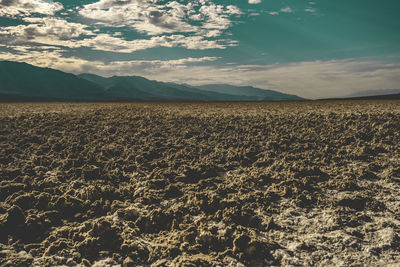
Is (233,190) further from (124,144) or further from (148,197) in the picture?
(124,144)

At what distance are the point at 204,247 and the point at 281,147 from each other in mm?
7334

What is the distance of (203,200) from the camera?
20.7 ft

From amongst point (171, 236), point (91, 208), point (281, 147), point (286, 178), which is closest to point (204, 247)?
point (171, 236)

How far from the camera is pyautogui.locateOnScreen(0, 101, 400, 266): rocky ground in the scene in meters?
4.52

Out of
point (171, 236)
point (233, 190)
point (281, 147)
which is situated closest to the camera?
point (171, 236)

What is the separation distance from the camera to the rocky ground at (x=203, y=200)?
4523 mm

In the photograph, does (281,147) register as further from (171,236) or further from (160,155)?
(171,236)

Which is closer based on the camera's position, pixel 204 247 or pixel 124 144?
pixel 204 247

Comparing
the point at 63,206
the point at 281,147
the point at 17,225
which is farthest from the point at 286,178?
the point at 17,225

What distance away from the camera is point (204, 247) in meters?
4.65

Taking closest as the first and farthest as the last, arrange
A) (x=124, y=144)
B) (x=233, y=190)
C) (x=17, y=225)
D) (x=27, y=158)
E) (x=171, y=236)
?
1. (x=171, y=236)
2. (x=17, y=225)
3. (x=233, y=190)
4. (x=27, y=158)
5. (x=124, y=144)

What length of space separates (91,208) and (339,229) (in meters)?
5.16

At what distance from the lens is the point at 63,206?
606cm

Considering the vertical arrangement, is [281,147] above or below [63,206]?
above
